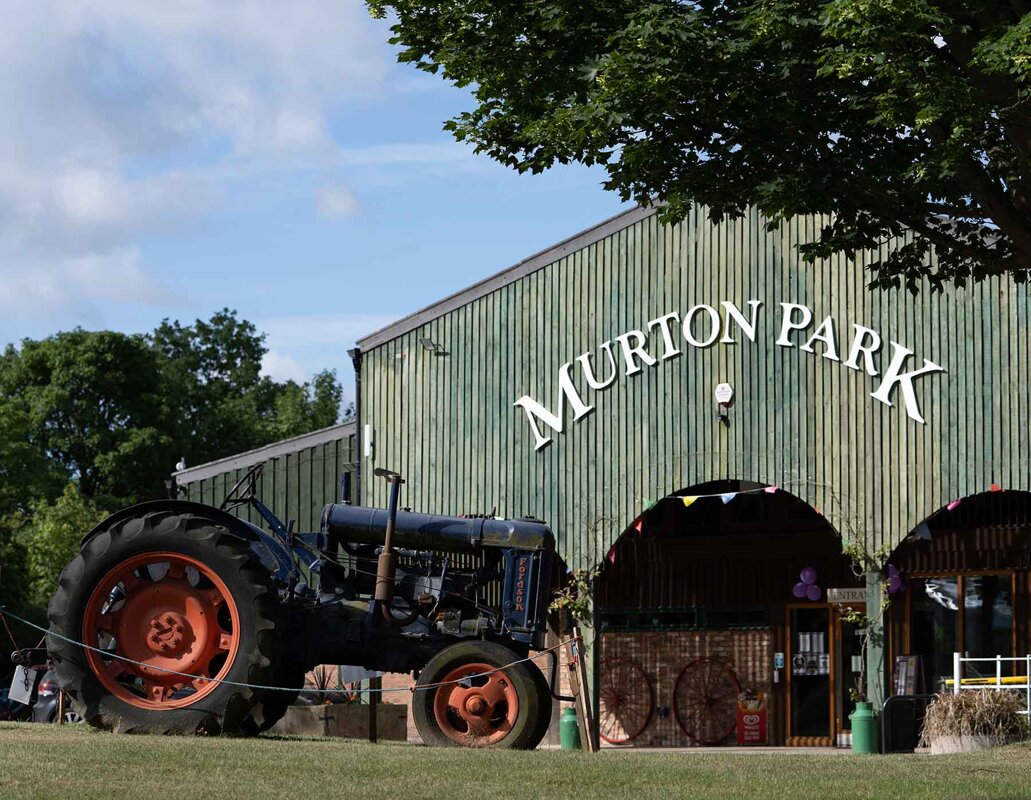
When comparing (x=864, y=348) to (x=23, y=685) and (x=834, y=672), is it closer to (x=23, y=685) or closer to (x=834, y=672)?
(x=834, y=672)

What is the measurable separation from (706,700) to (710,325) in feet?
23.4

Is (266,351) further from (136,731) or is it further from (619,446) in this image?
(136,731)

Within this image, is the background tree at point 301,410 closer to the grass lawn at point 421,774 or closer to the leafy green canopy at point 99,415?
the leafy green canopy at point 99,415

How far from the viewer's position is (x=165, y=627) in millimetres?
13773

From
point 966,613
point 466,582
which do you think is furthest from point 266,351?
point 466,582

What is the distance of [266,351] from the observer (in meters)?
62.2

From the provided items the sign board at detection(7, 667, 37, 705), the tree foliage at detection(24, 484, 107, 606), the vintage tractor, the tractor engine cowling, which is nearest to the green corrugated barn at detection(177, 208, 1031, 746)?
the tractor engine cowling

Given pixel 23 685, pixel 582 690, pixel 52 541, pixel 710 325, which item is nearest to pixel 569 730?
pixel 582 690

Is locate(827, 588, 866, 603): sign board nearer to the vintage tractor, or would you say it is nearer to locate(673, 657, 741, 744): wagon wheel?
locate(673, 657, 741, 744): wagon wheel

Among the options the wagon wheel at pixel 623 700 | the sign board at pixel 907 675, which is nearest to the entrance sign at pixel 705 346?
the sign board at pixel 907 675

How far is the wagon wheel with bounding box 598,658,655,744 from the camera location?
25672 mm

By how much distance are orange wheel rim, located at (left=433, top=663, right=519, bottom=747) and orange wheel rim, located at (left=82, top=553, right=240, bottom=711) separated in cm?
194

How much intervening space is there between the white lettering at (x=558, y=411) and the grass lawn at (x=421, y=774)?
9.20m

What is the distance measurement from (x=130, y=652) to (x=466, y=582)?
3095 millimetres
